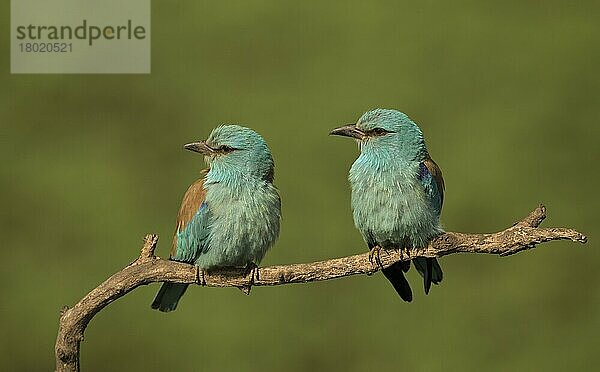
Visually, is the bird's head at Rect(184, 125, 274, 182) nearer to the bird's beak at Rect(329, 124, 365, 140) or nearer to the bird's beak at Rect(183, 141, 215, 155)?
the bird's beak at Rect(183, 141, 215, 155)

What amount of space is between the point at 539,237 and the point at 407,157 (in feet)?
1.05

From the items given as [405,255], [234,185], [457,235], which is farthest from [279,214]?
[457,235]

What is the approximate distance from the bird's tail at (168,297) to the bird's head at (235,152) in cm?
22

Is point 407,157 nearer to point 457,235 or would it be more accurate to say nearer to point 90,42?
point 457,235

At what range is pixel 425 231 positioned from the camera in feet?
5.40

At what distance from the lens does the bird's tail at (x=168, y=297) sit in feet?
5.44

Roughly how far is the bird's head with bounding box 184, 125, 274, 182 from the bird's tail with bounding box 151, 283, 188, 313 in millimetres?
215

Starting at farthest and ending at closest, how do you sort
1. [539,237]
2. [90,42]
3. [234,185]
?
[90,42], [234,185], [539,237]

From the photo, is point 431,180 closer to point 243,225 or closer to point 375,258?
point 375,258

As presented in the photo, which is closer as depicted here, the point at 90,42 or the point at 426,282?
the point at 426,282

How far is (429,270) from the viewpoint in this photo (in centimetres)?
171

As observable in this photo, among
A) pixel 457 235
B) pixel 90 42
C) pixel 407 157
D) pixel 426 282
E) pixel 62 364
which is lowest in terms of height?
pixel 62 364

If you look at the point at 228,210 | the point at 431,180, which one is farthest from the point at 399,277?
the point at 228,210

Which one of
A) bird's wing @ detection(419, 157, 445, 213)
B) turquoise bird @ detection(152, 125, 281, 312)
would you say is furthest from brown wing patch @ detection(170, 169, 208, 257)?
bird's wing @ detection(419, 157, 445, 213)
